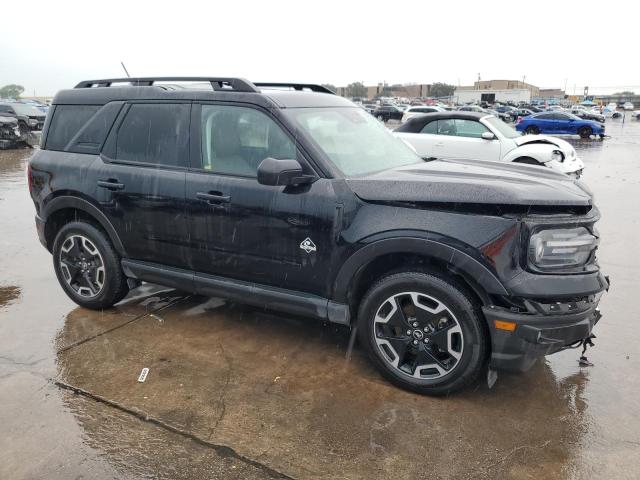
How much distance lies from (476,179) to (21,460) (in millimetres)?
3029

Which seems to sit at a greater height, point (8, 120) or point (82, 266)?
point (8, 120)

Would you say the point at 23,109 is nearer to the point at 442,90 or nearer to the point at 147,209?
the point at 147,209

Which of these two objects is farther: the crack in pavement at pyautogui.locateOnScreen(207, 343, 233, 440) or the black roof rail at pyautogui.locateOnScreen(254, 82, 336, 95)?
the black roof rail at pyautogui.locateOnScreen(254, 82, 336, 95)

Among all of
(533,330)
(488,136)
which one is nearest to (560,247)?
(533,330)

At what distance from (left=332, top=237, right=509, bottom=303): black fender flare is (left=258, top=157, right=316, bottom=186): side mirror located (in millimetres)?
636

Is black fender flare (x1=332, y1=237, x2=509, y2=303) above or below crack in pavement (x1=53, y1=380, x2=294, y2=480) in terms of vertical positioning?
above

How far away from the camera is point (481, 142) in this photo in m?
10.3

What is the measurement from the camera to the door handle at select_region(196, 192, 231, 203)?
367 centimetres

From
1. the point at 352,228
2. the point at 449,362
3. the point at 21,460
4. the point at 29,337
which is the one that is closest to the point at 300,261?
the point at 352,228

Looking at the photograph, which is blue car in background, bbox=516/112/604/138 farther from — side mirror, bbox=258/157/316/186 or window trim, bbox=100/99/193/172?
side mirror, bbox=258/157/316/186

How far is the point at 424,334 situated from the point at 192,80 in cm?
267

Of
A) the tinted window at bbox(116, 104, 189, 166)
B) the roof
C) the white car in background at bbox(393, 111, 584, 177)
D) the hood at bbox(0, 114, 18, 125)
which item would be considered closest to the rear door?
the tinted window at bbox(116, 104, 189, 166)

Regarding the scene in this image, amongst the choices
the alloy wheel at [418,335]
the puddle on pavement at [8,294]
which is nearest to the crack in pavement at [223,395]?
the alloy wheel at [418,335]

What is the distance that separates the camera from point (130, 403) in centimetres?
323
